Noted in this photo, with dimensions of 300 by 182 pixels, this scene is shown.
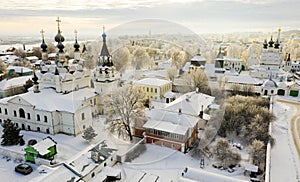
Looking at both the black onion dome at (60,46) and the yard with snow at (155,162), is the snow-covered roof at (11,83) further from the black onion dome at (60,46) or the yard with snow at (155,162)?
the yard with snow at (155,162)

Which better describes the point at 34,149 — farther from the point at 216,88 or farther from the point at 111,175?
the point at 216,88

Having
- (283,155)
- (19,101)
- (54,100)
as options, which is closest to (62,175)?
(54,100)

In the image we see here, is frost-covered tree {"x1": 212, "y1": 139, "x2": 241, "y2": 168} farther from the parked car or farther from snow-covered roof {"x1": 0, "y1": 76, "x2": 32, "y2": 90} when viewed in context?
snow-covered roof {"x1": 0, "y1": 76, "x2": 32, "y2": 90}

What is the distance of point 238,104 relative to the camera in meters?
10.0

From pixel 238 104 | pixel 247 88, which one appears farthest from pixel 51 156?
pixel 247 88

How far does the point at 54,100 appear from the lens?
32.0 feet

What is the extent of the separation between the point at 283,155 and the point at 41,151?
815cm

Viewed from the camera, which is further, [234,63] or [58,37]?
[234,63]

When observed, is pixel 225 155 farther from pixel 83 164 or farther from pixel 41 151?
pixel 41 151

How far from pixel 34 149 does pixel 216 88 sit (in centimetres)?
599

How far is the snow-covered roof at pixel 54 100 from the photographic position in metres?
9.29

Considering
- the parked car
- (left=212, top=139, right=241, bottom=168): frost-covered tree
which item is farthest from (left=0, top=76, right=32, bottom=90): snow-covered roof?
(left=212, top=139, right=241, bottom=168): frost-covered tree

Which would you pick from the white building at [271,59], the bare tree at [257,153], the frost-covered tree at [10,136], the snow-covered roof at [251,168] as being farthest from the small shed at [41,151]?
the white building at [271,59]

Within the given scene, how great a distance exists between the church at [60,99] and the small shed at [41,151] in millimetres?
1759
